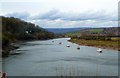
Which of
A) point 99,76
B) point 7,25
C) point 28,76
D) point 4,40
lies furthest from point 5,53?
point 7,25

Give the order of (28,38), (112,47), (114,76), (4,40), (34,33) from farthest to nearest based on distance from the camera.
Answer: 1. (34,33)
2. (28,38)
3. (112,47)
4. (4,40)
5. (114,76)

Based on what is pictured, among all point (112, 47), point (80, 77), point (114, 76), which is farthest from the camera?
point (112, 47)

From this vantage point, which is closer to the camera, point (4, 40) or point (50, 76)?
point (50, 76)

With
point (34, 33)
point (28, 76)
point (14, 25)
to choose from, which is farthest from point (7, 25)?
point (28, 76)

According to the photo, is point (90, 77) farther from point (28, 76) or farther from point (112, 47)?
point (112, 47)

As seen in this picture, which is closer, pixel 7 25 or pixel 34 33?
pixel 7 25

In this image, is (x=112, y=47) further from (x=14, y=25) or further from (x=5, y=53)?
(x=14, y=25)

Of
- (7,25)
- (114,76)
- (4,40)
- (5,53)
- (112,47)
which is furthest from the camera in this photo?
(7,25)

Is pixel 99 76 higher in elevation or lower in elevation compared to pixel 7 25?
lower

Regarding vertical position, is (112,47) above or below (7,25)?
below
